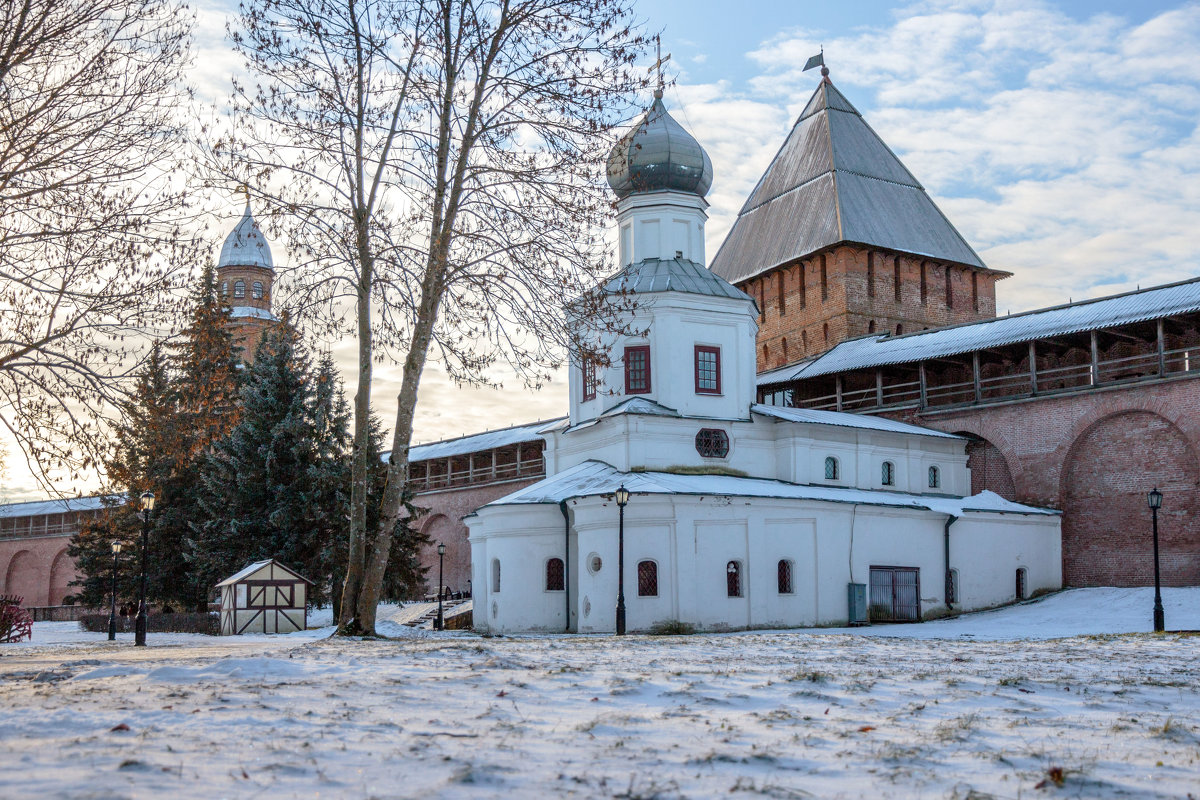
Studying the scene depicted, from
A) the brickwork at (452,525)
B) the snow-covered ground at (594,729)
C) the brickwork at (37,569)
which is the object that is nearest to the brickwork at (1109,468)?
the brickwork at (452,525)

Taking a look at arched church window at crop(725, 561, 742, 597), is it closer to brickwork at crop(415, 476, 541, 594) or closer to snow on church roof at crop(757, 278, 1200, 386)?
snow on church roof at crop(757, 278, 1200, 386)

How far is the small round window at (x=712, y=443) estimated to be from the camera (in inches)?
1123

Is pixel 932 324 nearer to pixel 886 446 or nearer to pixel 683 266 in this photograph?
pixel 886 446

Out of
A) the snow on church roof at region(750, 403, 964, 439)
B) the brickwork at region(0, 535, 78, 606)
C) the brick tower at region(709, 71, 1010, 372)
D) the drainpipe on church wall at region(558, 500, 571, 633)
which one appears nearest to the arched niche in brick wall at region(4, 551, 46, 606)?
the brickwork at region(0, 535, 78, 606)

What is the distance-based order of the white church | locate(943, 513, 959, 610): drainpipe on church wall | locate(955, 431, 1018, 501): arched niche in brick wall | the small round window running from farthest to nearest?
locate(955, 431, 1018, 501): arched niche in brick wall
locate(943, 513, 959, 610): drainpipe on church wall
the small round window
the white church

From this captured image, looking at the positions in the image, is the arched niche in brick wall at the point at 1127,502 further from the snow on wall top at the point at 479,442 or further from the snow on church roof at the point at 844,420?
the snow on wall top at the point at 479,442

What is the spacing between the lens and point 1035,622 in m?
26.1

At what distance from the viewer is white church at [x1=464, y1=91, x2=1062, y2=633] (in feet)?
83.2

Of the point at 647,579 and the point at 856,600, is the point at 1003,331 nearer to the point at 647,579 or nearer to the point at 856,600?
the point at 856,600

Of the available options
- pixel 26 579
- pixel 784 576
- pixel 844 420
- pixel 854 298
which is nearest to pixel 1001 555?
pixel 844 420

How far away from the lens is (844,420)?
105 ft

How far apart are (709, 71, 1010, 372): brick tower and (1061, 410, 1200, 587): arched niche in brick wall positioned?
13.3 meters

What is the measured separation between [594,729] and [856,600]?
22600mm

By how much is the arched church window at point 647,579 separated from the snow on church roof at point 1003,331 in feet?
43.9
